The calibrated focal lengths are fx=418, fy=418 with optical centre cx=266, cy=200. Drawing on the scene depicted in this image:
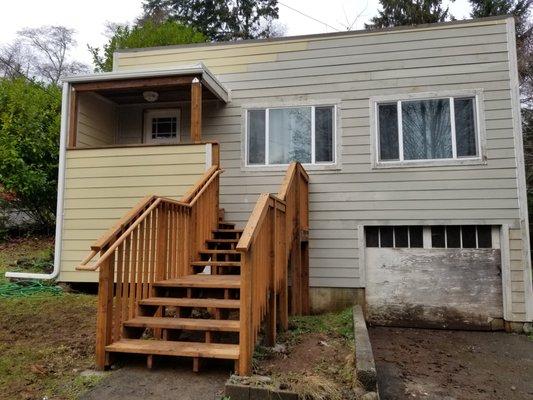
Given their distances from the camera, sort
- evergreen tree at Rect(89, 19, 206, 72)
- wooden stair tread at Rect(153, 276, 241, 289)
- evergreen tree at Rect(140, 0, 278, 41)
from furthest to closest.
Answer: evergreen tree at Rect(140, 0, 278, 41) → evergreen tree at Rect(89, 19, 206, 72) → wooden stair tread at Rect(153, 276, 241, 289)

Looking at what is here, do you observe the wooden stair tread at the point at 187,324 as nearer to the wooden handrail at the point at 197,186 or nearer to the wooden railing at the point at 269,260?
the wooden railing at the point at 269,260

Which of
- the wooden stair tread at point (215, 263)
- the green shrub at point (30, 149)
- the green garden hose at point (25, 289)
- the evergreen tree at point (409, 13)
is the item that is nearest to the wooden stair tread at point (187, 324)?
the wooden stair tread at point (215, 263)

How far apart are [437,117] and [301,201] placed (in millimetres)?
2886

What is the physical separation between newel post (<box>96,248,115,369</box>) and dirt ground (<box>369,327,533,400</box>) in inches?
106

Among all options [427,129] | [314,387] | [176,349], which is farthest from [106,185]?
[427,129]

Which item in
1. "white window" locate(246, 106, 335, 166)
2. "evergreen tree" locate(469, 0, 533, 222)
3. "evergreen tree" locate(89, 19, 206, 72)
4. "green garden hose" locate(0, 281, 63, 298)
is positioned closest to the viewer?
"green garden hose" locate(0, 281, 63, 298)

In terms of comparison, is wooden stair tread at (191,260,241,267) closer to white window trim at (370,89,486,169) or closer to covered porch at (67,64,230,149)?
covered porch at (67,64,230,149)

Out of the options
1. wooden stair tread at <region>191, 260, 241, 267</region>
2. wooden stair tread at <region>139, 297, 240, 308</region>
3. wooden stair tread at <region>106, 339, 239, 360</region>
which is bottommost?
wooden stair tread at <region>106, 339, 239, 360</region>

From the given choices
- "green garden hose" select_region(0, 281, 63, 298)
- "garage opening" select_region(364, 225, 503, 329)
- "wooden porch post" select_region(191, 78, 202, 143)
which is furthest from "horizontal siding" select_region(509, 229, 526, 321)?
"green garden hose" select_region(0, 281, 63, 298)

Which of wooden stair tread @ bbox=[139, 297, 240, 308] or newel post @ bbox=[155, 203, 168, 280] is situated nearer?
wooden stair tread @ bbox=[139, 297, 240, 308]

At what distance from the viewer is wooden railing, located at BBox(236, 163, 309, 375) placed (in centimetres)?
341

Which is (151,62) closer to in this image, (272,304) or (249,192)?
(249,192)

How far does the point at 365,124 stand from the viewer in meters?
7.30

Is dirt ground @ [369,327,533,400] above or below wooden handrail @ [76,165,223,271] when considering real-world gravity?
below
